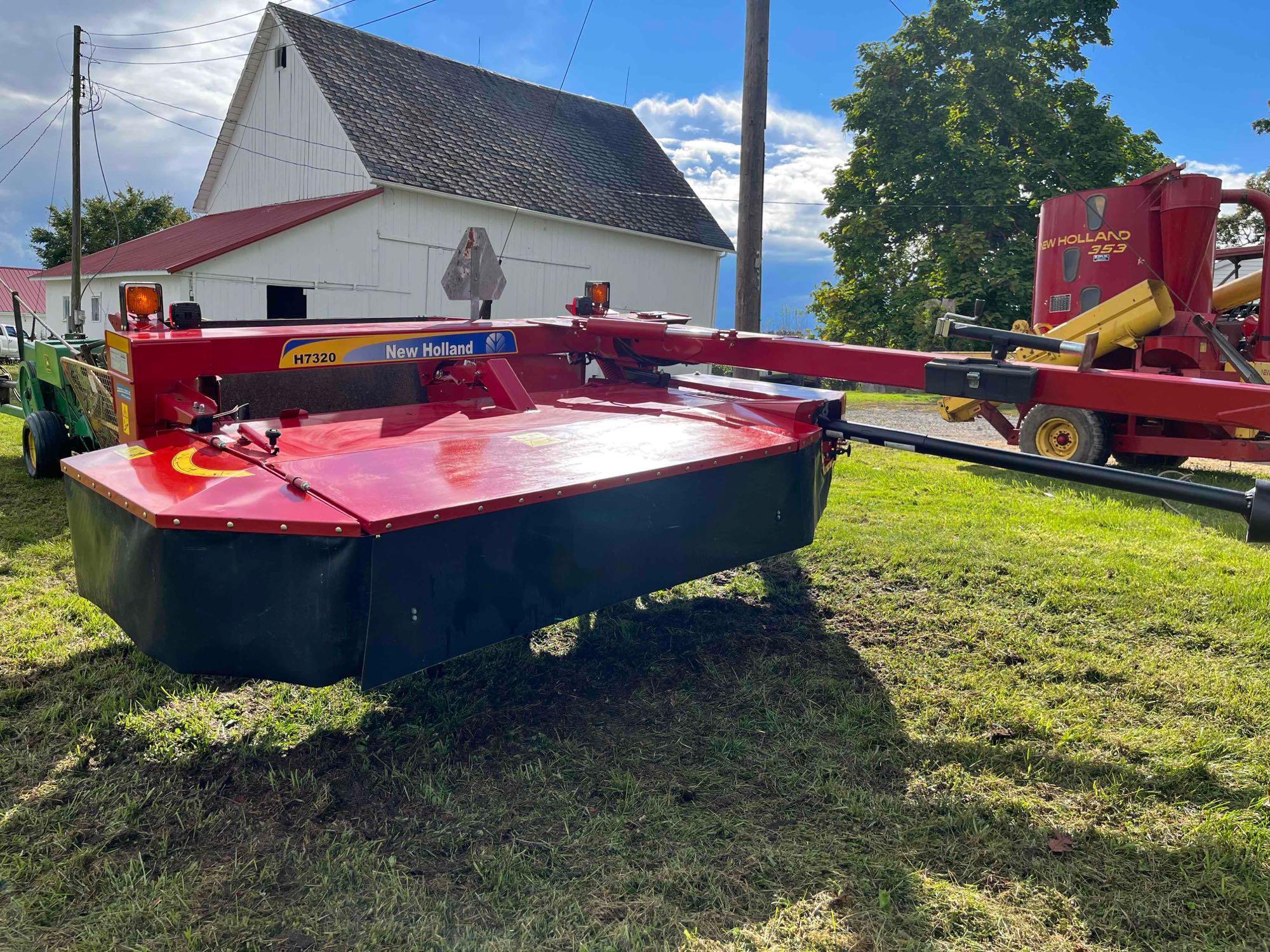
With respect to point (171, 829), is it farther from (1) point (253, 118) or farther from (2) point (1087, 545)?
(1) point (253, 118)

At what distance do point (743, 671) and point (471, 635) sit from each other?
5.07 ft

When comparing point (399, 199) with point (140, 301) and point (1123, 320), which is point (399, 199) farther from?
point (140, 301)

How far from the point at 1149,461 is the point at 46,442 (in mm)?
9639

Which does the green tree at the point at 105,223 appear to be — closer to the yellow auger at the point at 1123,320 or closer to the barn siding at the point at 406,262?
the barn siding at the point at 406,262

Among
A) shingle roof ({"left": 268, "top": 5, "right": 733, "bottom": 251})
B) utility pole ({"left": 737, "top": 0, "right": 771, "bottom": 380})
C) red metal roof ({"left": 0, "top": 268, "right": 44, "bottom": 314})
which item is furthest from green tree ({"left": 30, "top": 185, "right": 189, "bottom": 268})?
utility pole ({"left": 737, "top": 0, "right": 771, "bottom": 380})

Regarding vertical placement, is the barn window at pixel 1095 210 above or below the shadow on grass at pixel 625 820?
above

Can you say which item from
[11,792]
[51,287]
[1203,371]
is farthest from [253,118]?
[11,792]

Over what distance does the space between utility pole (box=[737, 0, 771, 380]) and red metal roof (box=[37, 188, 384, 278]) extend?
8.20 metres

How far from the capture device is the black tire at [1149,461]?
902cm

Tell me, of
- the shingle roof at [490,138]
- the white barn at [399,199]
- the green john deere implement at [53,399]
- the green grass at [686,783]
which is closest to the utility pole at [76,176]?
the white barn at [399,199]

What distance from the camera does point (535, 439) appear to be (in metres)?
3.34

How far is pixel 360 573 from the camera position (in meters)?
2.44

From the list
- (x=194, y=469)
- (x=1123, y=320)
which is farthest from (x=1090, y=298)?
(x=194, y=469)

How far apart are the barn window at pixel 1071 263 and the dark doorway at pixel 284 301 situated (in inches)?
426
